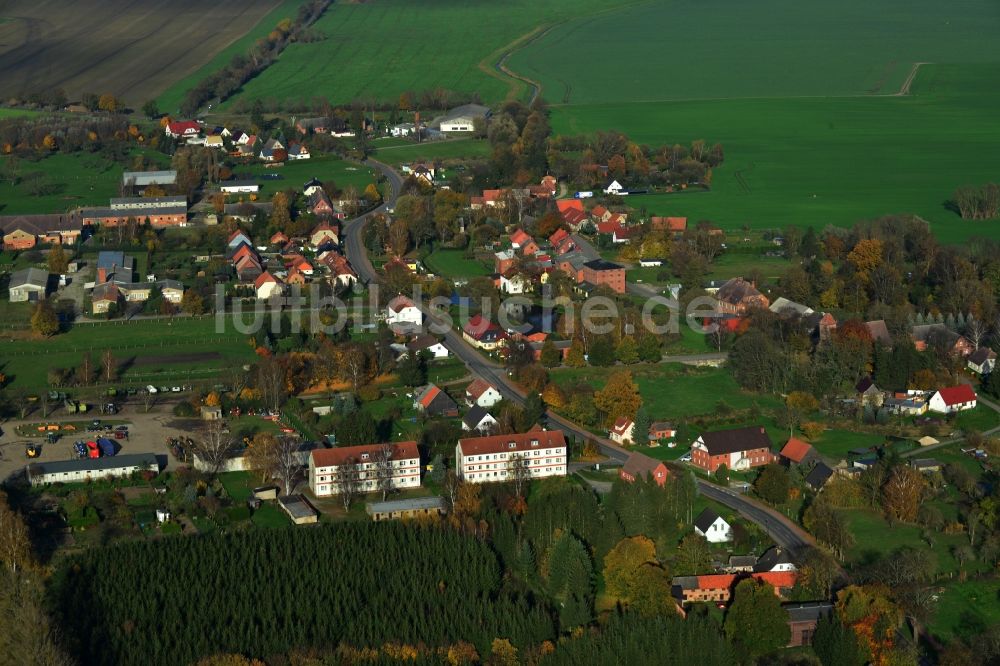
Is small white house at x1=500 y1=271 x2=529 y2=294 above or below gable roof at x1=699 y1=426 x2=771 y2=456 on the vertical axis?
below

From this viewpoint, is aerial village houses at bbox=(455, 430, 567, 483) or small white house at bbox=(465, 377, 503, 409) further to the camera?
small white house at bbox=(465, 377, 503, 409)

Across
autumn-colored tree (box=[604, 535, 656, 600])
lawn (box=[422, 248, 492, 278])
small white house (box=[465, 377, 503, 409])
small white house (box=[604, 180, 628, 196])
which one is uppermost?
autumn-colored tree (box=[604, 535, 656, 600])

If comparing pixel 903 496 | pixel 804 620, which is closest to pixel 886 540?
pixel 903 496

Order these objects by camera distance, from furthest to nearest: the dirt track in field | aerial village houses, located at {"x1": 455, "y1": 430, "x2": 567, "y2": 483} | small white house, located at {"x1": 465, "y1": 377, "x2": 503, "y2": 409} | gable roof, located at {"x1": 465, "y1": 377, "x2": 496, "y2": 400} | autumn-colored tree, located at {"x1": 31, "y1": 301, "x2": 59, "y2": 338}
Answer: the dirt track in field < autumn-colored tree, located at {"x1": 31, "y1": 301, "x2": 59, "y2": 338} < gable roof, located at {"x1": 465, "y1": 377, "x2": 496, "y2": 400} < small white house, located at {"x1": 465, "y1": 377, "x2": 503, "y2": 409} < aerial village houses, located at {"x1": 455, "y1": 430, "x2": 567, "y2": 483}

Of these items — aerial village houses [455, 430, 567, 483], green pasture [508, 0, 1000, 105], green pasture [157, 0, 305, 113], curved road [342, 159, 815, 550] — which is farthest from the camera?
green pasture [508, 0, 1000, 105]

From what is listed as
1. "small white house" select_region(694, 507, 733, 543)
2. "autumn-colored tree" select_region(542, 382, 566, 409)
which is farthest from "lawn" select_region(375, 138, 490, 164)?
"small white house" select_region(694, 507, 733, 543)

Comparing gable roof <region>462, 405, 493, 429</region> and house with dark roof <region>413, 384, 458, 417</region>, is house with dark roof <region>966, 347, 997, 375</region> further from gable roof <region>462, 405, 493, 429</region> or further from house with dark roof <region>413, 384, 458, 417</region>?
house with dark roof <region>413, 384, 458, 417</region>
